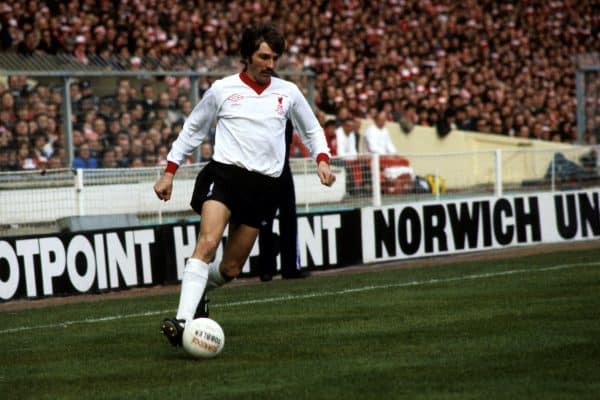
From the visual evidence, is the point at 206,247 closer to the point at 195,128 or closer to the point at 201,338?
the point at 201,338

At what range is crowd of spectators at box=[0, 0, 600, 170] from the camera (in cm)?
1794

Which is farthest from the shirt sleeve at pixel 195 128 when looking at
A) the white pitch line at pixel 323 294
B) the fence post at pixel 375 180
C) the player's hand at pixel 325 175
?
the fence post at pixel 375 180

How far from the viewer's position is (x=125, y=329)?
1016cm

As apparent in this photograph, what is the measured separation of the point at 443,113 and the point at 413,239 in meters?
11.7

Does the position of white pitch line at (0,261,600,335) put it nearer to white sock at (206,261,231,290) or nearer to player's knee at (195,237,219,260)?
white sock at (206,261,231,290)

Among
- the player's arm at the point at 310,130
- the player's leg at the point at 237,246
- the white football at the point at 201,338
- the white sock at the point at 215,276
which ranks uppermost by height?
the player's arm at the point at 310,130

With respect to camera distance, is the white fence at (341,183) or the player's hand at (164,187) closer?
the player's hand at (164,187)

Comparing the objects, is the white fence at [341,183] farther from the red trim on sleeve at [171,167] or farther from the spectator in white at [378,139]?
the red trim on sleeve at [171,167]

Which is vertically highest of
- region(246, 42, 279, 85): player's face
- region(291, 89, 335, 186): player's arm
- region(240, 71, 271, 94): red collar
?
region(246, 42, 279, 85): player's face

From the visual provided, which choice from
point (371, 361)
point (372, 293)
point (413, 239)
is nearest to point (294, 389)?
point (371, 361)

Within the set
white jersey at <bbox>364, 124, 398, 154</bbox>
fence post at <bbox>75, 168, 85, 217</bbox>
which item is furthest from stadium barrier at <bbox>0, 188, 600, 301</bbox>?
white jersey at <bbox>364, 124, 398, 154</bbox>

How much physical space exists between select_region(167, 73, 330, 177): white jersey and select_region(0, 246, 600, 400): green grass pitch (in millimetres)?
1299

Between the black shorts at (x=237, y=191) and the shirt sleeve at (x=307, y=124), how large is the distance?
1.68ft

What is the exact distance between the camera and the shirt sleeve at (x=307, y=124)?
8.98 meters
